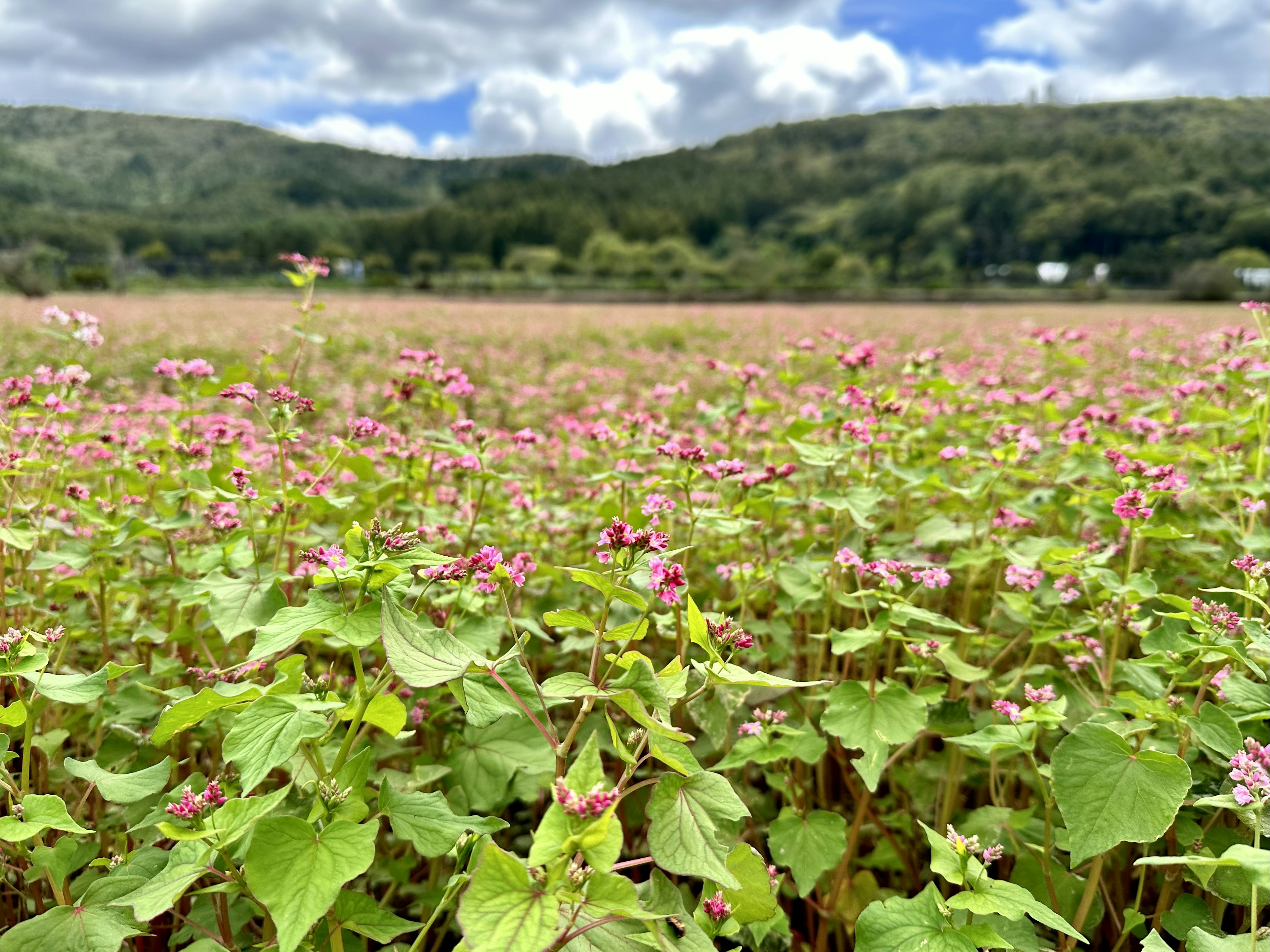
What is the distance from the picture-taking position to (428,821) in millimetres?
1179

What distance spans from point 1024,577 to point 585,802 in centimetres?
164

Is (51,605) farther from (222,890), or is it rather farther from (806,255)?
(806,255)

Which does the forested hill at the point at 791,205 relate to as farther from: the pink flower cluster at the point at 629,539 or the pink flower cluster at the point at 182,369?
the pink flower cluster at the point at 629,539

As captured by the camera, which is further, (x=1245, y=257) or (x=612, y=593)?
(x=1245, y=257)

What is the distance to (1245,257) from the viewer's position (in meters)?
57.8

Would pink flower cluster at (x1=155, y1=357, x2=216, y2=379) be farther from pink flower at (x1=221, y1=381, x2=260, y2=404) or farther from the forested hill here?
the forested hill

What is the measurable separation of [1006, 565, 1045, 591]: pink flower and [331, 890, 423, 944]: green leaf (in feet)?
5.64

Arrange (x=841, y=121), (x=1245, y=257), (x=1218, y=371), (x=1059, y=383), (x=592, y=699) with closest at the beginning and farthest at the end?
(x=592, y=699) → (x=1218, y=371) → (x=1059, y=383) → (x=1245, y=257) → (x=841, y=121)

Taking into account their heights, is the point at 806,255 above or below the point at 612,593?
above

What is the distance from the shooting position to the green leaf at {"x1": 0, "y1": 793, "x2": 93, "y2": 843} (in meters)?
1.11

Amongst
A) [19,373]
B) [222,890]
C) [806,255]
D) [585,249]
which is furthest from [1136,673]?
[806,255]

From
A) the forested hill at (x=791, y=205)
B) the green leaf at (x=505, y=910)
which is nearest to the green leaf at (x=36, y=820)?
the green leaf at (x=505, y=910)

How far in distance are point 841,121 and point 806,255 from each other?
93.5m

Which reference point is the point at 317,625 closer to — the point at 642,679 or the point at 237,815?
the point at 237,815
